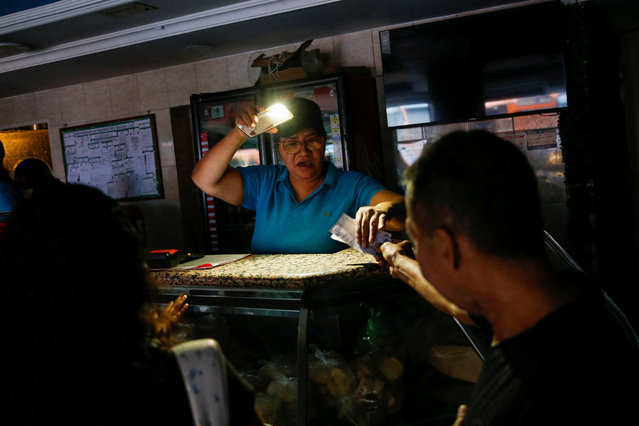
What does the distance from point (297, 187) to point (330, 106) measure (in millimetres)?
1530

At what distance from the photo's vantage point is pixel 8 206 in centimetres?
330

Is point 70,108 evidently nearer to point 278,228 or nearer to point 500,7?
point 278,228

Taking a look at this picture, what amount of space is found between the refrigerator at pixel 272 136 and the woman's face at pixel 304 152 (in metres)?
1.40

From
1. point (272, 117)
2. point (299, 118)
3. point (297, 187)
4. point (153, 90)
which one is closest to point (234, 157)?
point (153, 90)

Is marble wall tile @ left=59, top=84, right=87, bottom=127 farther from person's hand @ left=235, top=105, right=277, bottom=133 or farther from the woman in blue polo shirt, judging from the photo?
person's hand @ left=235, top=105, right=277, bottom=133

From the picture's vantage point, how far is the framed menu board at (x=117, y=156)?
18.8ft

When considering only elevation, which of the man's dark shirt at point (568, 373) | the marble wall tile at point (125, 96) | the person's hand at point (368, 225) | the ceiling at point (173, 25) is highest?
the ceiling at point (173, 25)

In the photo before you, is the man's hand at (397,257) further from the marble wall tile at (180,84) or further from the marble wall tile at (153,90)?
the marble wall tile at (153,90)

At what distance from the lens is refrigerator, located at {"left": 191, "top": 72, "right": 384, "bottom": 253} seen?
4156 millimetres

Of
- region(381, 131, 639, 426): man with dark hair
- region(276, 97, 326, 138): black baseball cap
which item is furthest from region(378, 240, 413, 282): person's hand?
region(276, 97, 326, 138): black baseball cap

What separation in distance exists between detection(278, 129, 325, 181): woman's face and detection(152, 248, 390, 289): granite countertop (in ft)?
2.15

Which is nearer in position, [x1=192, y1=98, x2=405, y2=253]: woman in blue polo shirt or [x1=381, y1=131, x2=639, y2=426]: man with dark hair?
[x1=381, y1=131, x2=639, y2=426]: man with dark hair

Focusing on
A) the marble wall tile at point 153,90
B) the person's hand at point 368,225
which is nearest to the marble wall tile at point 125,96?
the marble wall tile at point 153,90

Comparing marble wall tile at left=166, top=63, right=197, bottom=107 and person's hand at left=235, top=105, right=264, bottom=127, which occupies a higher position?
marble wall tile at left=166, top=63, right=197, bottom=107
